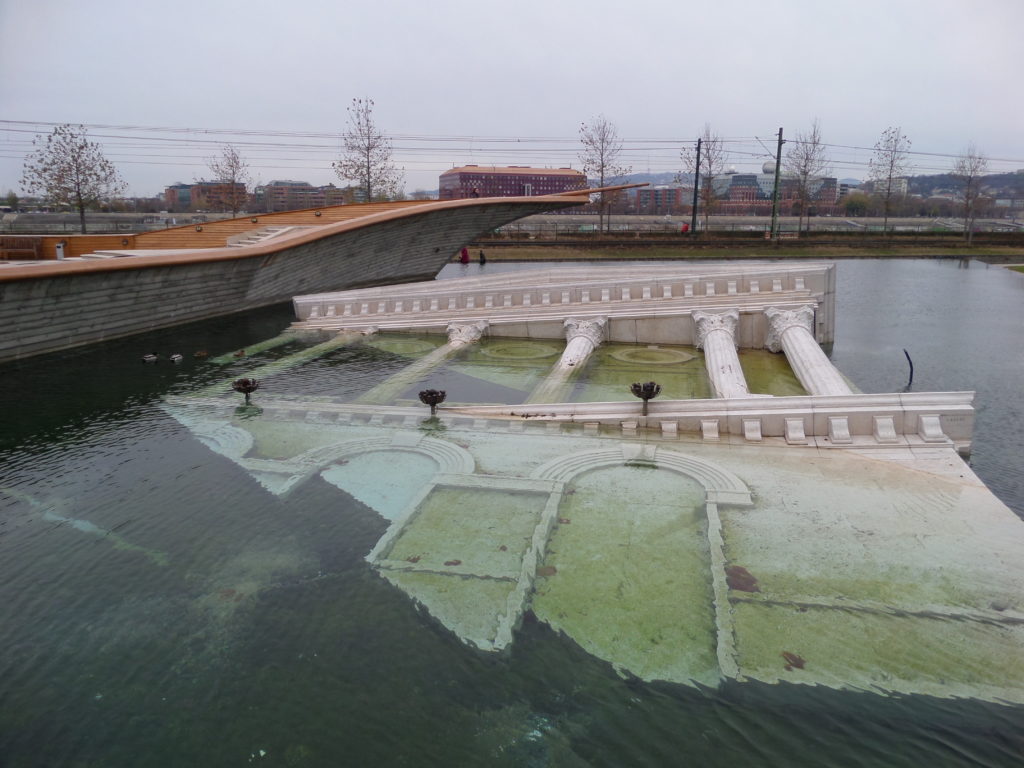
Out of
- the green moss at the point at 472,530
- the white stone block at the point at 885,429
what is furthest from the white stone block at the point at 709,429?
the green moss at the point at 472,530

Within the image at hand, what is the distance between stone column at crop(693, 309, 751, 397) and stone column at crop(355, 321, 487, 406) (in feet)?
19.7

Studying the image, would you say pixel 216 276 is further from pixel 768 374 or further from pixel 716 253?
pixel 716 253

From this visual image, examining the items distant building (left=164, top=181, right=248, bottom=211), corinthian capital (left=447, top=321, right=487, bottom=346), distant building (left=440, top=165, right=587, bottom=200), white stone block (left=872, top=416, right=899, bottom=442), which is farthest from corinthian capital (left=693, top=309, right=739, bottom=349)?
distant building (left=440, top=165, right=587, bottom=200)

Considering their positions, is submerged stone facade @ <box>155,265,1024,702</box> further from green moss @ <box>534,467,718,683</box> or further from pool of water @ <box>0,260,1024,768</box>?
pool of water @ <box>0,260,1024,768</box>

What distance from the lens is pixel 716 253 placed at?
148 ft

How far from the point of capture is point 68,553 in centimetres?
669

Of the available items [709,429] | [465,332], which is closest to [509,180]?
[465,332]

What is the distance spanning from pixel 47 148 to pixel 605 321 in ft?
115

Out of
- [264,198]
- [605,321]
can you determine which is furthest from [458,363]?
[264,198]

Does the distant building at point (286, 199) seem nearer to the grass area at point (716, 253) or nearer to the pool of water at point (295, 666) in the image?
the grass area at point (716, 253)

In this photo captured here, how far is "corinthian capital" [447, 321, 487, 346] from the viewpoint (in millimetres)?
18109

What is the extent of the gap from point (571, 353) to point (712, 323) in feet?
12.4

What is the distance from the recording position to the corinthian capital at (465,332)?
713 inches

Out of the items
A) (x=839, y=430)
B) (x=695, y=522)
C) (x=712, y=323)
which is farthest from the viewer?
(x=712, y=323)
